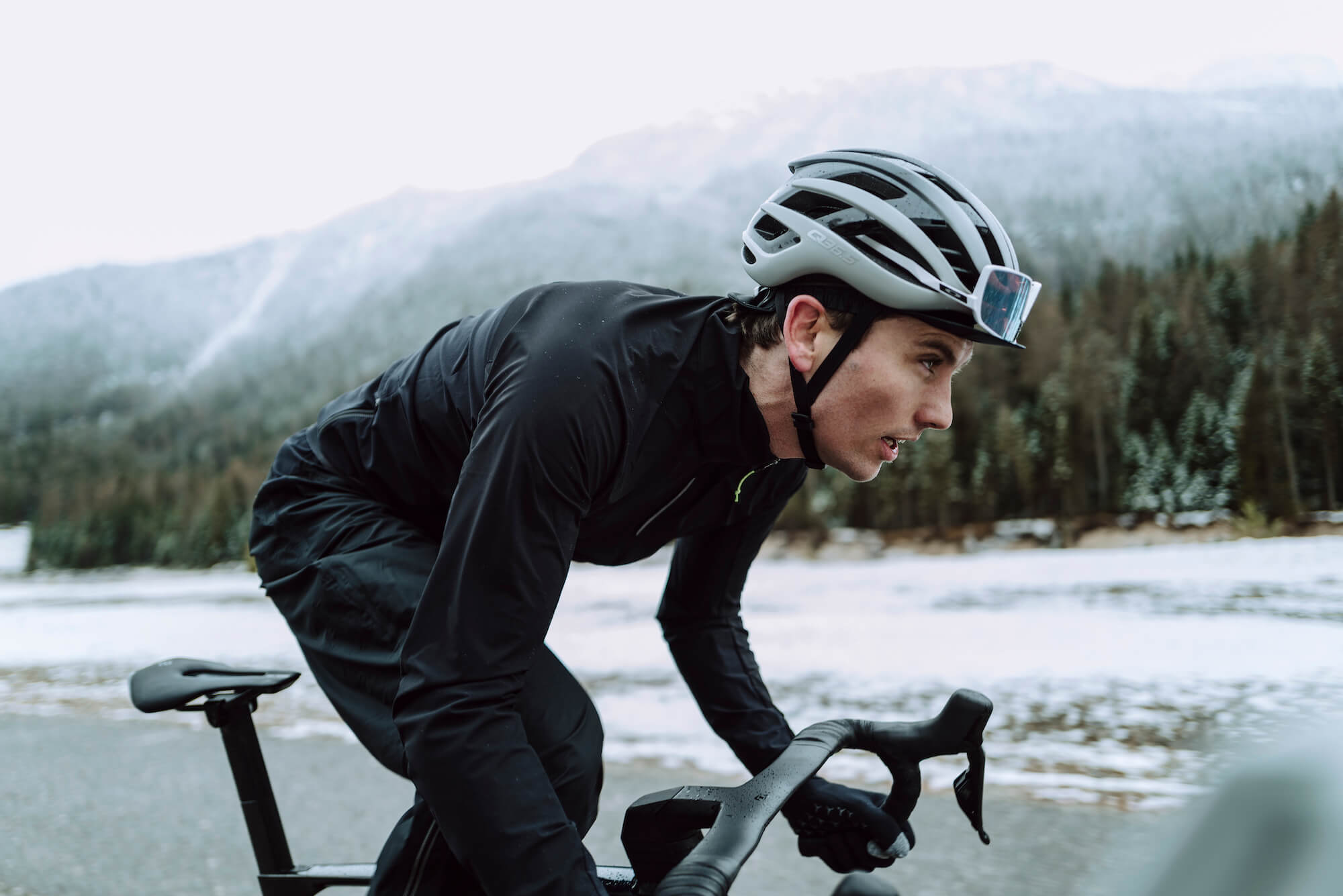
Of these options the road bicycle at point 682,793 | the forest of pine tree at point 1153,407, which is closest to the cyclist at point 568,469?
the road bicycle at point 682,793

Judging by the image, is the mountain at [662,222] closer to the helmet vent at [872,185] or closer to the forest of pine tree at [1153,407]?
the forest of pine tree at [1153,407]

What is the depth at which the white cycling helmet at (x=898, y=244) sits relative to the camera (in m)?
1.43

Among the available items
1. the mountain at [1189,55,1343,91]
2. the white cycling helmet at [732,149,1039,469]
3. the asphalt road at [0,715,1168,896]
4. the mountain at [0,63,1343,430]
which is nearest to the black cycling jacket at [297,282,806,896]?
the white cycling helmet at [732,149,1039,469]

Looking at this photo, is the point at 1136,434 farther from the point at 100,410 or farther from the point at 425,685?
the point at 100,410

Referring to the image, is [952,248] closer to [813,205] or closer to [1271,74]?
[813,205]

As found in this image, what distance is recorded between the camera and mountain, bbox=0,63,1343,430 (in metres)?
8.05

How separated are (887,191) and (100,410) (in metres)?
15.2

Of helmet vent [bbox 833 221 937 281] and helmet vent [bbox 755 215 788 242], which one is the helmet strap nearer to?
helmet vent [bbox 833 221 937 281]

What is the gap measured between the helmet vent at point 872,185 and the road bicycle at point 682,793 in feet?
2.36

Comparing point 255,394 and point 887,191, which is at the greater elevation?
point 887,191

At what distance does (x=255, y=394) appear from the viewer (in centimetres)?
1424

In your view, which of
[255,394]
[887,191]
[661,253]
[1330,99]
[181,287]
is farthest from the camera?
[181,287]

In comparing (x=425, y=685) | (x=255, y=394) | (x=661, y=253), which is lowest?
(x=255, y=394)

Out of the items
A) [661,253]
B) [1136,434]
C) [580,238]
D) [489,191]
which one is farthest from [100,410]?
[1136,434]
